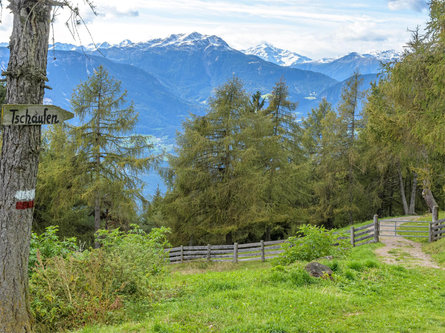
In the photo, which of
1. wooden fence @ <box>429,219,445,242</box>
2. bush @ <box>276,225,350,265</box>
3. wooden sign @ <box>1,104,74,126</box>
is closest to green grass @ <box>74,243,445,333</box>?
bush @ <box>276,225,350,265</box>

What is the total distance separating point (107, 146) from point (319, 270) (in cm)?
1364

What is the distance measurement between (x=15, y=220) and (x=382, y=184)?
3250 cm

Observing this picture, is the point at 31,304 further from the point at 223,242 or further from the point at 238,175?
the point at 223,242

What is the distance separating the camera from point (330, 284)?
24.7ft

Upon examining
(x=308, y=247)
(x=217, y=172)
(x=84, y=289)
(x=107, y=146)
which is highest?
(x=107, y=146)

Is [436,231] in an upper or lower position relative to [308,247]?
lower

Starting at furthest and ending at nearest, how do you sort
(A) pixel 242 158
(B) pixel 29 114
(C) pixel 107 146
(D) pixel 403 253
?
(A) pixel 242 158 → (C) pixel 107 146 → (D) pixel 403 253 → (B) pixel 29 114

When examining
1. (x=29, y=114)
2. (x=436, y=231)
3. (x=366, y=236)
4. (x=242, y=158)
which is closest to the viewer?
(x=29, y=114)

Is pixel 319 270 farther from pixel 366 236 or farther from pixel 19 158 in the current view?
pixel 366 236

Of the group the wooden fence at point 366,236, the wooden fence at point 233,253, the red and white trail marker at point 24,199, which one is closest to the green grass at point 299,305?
the red and white trail marker at point 24,199

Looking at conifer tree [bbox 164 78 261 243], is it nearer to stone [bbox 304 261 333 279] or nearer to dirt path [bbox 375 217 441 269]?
dirt path [bbox 375 217 441 269]

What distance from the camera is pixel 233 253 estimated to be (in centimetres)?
1861

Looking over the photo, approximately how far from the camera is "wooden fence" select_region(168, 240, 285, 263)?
1773 cm

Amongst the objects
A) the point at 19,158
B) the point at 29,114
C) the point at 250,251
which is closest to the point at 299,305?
the point at 19,158
